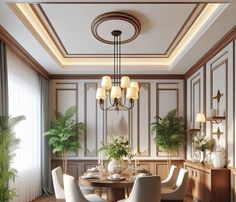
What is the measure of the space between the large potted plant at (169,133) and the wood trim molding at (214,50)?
103cm

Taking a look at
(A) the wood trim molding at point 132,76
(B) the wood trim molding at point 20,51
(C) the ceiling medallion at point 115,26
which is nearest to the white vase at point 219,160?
(C) the ceiling medallion at point 115,26

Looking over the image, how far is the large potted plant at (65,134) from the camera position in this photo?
24.6 feet

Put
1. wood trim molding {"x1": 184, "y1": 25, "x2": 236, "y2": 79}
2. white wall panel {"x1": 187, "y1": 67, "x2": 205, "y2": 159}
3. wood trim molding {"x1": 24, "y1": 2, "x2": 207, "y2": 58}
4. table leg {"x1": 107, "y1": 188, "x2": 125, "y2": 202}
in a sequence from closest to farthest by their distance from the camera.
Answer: wood trim molding {"x1": 24, "y1": 2, "x2": 207, "y2": 58} → wood trim molding {"x1": 184, "y1": 25, "x2": 236, "y2": 79} → table leg {"x1": 107, "y1": 188, "x2": 125, "y2": 202} → white wall panel {"x1": 187, "y1": 67, "x2": 205, "y2": 159}

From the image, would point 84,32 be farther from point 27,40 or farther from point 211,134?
point 211,134

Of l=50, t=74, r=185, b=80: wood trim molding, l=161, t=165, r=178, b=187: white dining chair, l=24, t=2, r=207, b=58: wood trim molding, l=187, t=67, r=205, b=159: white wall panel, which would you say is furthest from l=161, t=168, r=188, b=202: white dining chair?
l=50, t=74, r=185, b=80: wood trim molding

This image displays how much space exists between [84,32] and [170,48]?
5.97 feet

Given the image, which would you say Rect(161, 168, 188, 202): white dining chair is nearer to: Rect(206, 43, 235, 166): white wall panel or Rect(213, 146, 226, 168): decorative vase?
Rect(213, 146, 226, 168): decorative vase

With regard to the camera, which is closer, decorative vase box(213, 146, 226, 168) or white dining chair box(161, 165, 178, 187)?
decorative vase box(213, 146, 226, 168)

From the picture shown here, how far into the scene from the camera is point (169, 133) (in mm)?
7566

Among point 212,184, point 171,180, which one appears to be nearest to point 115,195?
point 171,180

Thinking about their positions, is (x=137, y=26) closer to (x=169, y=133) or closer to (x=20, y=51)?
(x=20, y=51)

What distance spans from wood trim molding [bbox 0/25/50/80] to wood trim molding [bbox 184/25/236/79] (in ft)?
9.92

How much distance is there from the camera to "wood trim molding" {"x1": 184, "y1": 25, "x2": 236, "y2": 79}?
4.78 metres

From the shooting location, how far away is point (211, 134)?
5.91 meters
